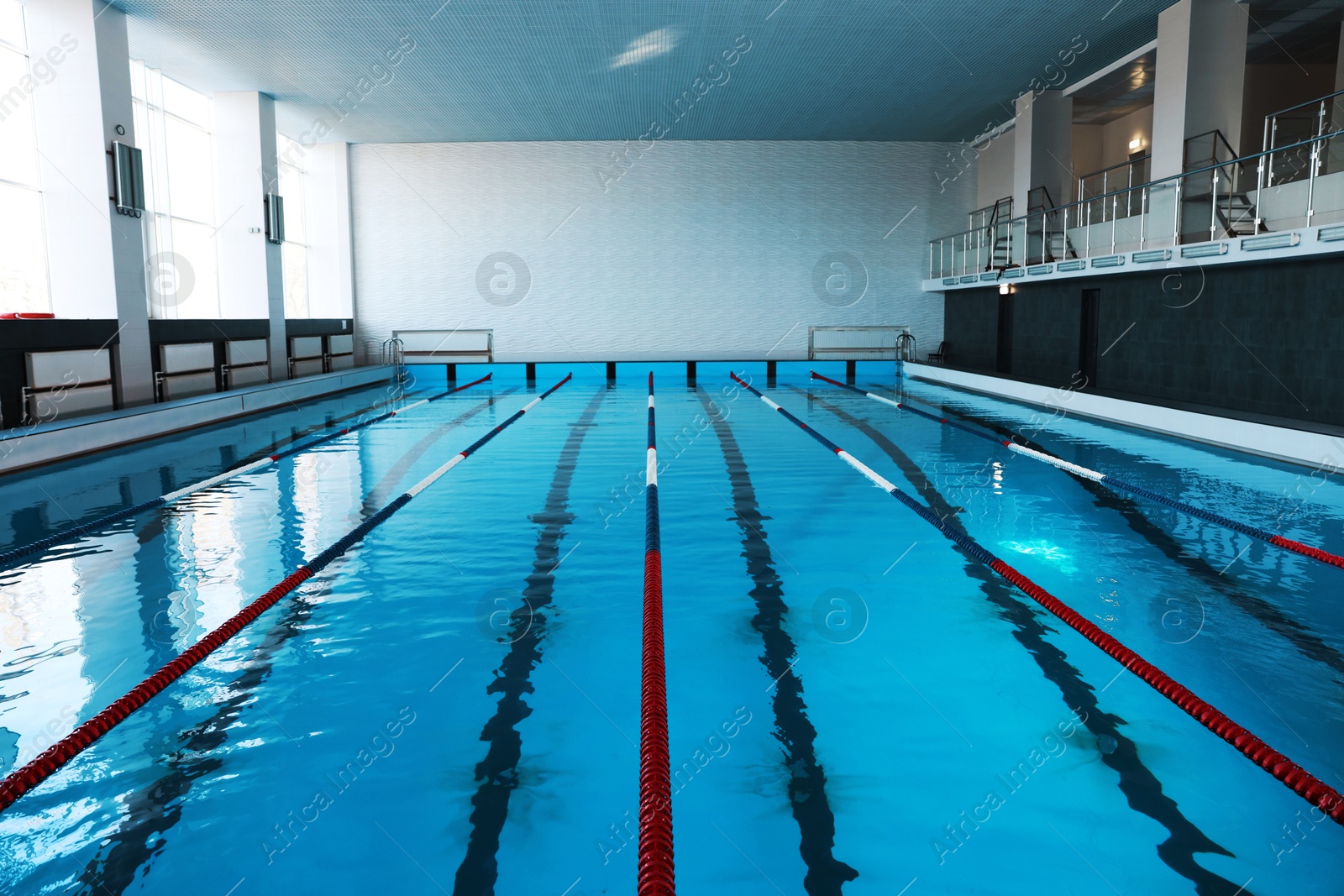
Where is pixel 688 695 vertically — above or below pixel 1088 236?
below

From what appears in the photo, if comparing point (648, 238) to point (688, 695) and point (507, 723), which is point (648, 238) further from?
point (507, 723)

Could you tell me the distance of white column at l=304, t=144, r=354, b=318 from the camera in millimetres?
17047

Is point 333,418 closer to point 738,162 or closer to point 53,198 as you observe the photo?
point 53,198

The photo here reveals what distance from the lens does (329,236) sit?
56.7 feet

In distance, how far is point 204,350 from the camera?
1140 cm

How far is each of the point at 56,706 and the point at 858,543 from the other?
367 cm

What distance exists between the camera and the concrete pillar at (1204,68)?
956cm

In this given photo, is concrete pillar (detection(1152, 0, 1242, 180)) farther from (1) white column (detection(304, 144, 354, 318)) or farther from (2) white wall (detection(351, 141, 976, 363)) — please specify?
(1) white column (detection(304, 144, 354, 318))

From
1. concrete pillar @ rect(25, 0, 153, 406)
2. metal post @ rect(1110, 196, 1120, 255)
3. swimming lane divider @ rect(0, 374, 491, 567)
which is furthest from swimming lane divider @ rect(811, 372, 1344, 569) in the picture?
concrete pillar @ rect(25, 0, 153, 406)

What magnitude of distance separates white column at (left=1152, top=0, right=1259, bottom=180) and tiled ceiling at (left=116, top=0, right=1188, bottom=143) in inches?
18.5

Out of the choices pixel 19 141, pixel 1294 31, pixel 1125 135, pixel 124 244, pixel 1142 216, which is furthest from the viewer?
pixel 1125 135

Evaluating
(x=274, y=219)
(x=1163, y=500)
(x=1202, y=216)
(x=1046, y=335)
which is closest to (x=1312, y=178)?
(x=1202, y=216)

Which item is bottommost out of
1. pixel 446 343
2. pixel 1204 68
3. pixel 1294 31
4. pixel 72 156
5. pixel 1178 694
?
pixel 1178 694

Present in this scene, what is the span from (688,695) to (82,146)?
9.51 m
